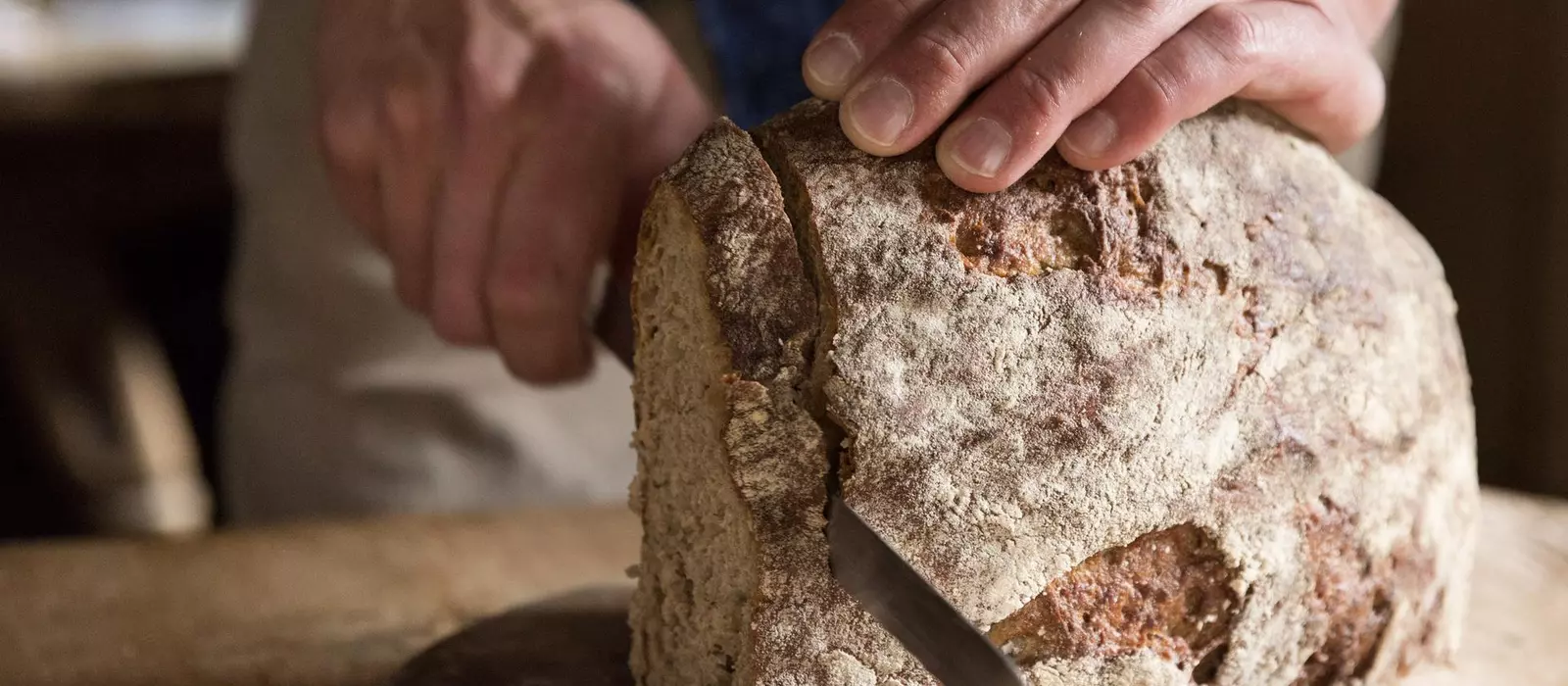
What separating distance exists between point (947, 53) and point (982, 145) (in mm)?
70

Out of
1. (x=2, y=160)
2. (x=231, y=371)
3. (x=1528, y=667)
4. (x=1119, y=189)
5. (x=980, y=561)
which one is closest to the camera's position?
(x=980, y=561)

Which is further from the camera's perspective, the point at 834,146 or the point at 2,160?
the point at 2,160

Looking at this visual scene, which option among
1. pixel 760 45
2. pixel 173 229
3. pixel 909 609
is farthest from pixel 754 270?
pixel 173 229

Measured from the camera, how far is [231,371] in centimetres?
238

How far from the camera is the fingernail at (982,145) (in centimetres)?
94

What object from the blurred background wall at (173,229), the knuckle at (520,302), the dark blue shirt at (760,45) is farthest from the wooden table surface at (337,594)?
the blurred background wall at (173,229)

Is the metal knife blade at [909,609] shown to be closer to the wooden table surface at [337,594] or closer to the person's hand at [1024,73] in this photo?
the person's hand at [1024,73]

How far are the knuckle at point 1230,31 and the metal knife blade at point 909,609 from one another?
46 centimetres

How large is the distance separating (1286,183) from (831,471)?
0.49 meters

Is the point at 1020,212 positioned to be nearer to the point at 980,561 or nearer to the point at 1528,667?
the point at 980,561

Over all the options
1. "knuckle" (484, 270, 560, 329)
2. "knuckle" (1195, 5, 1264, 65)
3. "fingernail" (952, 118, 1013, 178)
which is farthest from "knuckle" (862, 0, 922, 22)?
"knuckle" (484, 270, 560, 329)

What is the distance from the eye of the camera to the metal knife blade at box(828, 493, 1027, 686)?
85 cm

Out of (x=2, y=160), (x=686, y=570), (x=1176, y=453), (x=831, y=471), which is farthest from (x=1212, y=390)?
(x=2, y=160)

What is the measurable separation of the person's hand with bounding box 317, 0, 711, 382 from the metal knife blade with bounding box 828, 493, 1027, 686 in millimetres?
447
